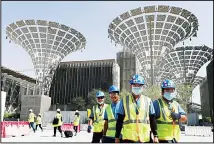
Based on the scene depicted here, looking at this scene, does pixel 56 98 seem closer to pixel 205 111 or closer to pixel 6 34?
pixel 6 34

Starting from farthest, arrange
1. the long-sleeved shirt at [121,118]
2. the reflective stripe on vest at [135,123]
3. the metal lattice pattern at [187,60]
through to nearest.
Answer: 1. the metal lattice pattern at [187,60]
2. the long-sleeved shirt at [121,118]
3. the reflective stripe on vest at [135,123]

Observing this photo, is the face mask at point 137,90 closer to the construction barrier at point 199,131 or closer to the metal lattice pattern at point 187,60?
the construction barrier at point 199,131

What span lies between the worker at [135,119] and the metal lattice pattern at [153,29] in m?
33.6

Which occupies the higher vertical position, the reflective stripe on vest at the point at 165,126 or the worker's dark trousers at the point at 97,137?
the reflective stripe on vest at the point at 165,126

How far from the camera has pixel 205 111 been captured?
8350 cm

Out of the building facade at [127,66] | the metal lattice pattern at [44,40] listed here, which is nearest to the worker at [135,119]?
the metal lattice pattern at [44,40]

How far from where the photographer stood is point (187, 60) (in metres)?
56.1

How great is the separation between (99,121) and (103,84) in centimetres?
6838

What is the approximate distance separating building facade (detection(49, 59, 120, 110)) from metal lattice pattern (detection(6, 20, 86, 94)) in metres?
24.9

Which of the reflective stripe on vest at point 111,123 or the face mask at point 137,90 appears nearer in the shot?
the face mask at point 137,90

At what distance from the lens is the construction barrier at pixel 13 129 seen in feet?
50.0

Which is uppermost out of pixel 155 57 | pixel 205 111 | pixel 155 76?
pixel 155 57

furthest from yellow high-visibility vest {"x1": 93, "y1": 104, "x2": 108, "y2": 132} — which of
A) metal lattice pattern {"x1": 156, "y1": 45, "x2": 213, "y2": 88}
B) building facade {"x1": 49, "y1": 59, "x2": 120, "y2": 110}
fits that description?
building facade {"x1": 49, "y1": 59, "x2": 120, "y2": 110}

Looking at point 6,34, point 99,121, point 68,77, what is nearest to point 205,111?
point 68,77
